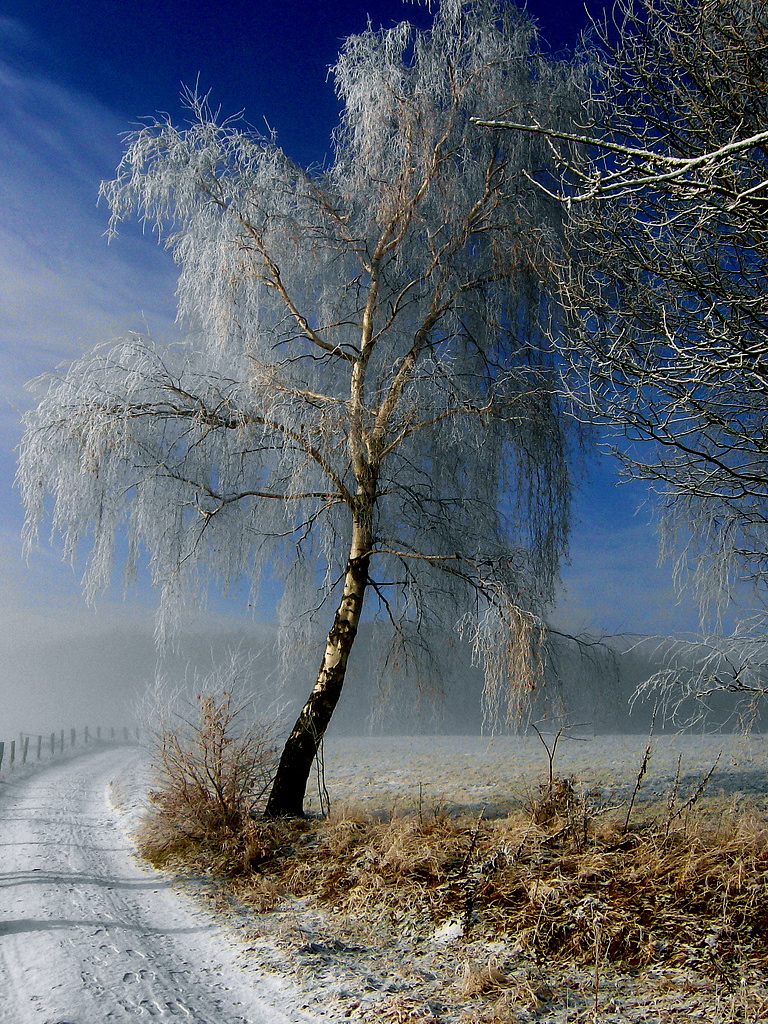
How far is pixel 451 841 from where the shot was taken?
18.8 feet

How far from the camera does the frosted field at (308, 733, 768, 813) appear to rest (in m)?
8.67

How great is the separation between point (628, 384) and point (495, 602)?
9.01 ft

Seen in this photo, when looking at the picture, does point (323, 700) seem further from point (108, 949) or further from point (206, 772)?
point (108, 949)

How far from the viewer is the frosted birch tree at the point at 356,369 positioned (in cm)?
815

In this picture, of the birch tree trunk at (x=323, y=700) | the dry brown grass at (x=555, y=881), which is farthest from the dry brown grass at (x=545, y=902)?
the birch tree trunk at (x=323, y=700)

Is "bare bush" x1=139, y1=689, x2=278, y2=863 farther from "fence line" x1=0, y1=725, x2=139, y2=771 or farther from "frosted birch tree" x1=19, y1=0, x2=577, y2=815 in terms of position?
"fence line" x1=0, y1=725, x2=139, y2=771

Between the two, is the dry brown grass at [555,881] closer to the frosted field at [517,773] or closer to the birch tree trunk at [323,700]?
the frosted field at [517,773]

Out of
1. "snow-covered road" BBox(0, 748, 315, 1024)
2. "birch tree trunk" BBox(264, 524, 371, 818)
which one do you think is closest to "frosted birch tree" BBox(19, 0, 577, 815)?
"birch tree trunk" BBox(264, 524, 371, 818)

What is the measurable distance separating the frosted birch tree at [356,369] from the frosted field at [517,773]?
2105mm

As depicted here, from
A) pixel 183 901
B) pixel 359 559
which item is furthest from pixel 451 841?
pixel 359 559

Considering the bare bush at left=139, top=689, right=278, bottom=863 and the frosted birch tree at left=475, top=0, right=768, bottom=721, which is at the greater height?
the frosted birch tree at left=475, top=0, right=768, bottom=721

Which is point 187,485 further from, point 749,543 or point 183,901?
point 749,543

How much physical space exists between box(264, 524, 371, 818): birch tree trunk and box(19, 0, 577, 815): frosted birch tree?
0.02 m

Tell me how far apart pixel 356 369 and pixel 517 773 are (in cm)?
644
